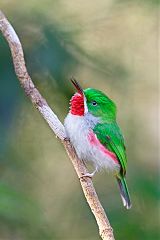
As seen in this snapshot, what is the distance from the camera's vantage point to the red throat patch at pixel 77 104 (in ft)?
6.37

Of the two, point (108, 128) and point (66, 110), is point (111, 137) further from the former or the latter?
point (66, 110)

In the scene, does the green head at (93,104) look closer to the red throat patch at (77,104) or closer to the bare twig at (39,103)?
the red throat patch at (77,104)

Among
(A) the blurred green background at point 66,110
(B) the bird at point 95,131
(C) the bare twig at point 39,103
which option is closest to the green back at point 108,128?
(B) the bird at point 95,131

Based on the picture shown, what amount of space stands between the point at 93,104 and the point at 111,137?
0.13 meters

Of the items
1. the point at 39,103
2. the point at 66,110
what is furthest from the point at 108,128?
the point at 66,110

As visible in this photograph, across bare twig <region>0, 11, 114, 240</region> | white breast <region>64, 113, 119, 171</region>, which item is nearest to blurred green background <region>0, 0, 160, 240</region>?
white breast <region>64, 113, 119, 171</region>

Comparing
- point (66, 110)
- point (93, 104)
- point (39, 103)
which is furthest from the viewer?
point (66, 110)

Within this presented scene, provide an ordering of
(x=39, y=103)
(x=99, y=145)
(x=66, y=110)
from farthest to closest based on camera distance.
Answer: (x=66, y=110), (x=99, y=145), (x=39, y=103)

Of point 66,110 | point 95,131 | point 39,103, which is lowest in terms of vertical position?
point 39,103

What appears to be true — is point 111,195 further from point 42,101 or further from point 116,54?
point 42,101

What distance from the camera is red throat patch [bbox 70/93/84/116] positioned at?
1.94 m

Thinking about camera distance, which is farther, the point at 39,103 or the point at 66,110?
the point at 66,110

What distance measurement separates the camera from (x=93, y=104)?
76.9 inches

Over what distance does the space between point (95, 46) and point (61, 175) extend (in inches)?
26.1
